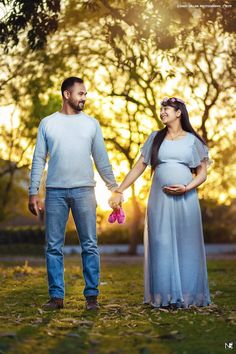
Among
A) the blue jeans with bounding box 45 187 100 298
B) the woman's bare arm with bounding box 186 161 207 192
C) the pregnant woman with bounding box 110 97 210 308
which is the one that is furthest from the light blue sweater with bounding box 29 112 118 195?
the woman's bare arm with bounding box 186 161 207 192

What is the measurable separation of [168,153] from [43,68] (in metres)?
16.2

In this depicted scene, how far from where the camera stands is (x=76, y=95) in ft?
27.3

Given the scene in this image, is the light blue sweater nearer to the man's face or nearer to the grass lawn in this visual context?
the man's face

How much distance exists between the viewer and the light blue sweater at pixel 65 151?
27.4 ft

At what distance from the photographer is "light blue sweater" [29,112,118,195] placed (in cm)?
834

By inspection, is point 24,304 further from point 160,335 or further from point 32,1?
point 32,1

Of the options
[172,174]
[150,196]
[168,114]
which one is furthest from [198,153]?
[150,196]

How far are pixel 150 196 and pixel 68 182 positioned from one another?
0.98 m

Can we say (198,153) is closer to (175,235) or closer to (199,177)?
(199,177)

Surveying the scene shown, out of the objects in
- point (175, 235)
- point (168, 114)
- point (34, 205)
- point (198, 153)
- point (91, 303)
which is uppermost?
point (168, 114)

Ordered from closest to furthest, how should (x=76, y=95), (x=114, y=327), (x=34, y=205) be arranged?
(x=114, y=327), (x=34, y=205), (x=76, y=95)

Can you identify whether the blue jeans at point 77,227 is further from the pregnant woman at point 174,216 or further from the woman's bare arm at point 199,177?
the woman's bare arm at point 199,177

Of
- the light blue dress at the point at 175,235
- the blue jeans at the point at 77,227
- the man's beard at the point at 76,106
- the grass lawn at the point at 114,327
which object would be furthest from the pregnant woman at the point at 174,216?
the man's beard at the point at 76,106

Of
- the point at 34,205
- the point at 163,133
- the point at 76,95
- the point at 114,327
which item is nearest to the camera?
the point at 114,327
